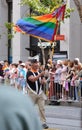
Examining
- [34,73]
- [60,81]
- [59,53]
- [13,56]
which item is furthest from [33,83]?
[13,56]

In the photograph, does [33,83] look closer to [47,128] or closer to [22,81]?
[47,128]

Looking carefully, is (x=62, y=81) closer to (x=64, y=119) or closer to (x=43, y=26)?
(x=43, y=26)

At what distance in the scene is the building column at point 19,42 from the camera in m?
34.5

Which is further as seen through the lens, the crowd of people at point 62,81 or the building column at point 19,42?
the building column at point 19,42

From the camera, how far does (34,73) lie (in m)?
10.4

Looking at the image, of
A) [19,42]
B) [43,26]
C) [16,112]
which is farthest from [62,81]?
[19,42]

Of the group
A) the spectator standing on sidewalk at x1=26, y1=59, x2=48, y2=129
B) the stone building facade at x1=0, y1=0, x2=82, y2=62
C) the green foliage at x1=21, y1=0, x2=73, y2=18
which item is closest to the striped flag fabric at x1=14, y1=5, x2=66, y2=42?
the spectator standing on sidewalk at x1=26, y1=59, x2=48, y2=129

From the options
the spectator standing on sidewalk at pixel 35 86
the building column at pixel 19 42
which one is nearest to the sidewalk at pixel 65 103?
the spectator standing on sidewalk at pixel 35 86

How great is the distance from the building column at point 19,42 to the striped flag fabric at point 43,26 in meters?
16.6

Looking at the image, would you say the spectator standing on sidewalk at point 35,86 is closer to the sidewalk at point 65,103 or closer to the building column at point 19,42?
the sidewalk at point 65,103

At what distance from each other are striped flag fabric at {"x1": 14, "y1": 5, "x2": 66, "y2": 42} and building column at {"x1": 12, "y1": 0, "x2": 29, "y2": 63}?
54.5 ft

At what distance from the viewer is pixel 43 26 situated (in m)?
16.9

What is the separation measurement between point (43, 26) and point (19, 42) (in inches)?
698

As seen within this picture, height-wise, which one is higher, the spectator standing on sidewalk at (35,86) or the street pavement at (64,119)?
the spectator standing on sidewalk at (35,86)
